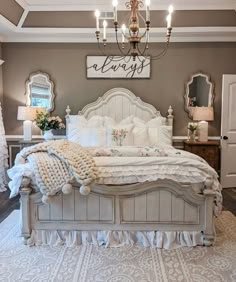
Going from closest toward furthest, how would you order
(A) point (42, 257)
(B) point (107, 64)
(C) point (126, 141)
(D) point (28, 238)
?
(A) point (42, 257), (D) point (28, 238), (C) point (126, 141), (B) point (107, 64)

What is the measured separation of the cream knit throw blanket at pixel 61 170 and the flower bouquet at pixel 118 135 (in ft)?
5.50

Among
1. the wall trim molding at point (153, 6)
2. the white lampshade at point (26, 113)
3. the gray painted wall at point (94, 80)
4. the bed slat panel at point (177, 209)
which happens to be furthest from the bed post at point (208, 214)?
the white lampshade at point (26, 113)

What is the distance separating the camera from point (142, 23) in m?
5.00

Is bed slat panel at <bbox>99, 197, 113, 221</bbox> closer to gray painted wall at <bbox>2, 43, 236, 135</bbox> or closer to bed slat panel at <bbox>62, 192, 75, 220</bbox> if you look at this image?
bed slat panel at <bbox>62, 192, 75, 220</bbox>

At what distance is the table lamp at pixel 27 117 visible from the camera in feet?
17.2

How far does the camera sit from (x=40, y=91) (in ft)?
18.6

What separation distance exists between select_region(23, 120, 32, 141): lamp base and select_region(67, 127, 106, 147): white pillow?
783 mm

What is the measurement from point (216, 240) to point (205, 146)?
2.26m

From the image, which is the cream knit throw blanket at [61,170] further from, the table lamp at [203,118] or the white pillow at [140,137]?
the table lamp at [203,118]

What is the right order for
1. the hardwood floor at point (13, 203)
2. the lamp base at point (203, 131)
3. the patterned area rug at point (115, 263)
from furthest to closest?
the lamp base at point (203, 131)
the hardwood floor at point (13, 203)
the patterned area rug at point (115, 263)

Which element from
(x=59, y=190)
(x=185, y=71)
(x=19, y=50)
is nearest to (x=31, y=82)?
(x=19, y=50)

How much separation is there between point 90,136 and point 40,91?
1.53 metres

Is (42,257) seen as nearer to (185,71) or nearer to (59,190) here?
(59,190)

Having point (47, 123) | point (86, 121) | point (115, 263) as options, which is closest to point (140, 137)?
point (86, 121)
